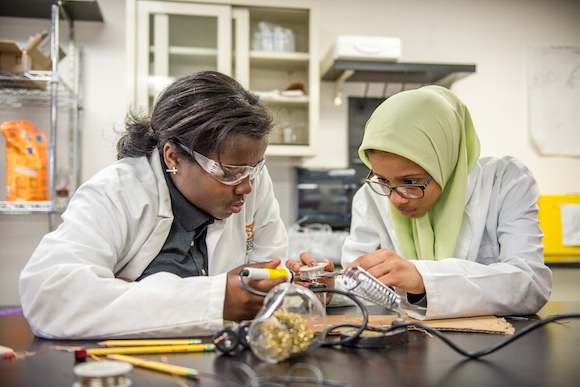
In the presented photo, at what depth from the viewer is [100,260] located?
93 cm

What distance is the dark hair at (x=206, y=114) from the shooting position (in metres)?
1.08

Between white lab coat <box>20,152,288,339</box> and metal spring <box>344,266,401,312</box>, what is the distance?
240mm

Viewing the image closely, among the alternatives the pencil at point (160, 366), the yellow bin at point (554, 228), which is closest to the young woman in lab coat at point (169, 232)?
the pencil at point (160, 366)

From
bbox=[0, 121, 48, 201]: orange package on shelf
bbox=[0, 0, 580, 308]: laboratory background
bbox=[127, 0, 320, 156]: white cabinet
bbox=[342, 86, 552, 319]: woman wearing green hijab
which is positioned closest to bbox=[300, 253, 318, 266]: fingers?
bbox=[342, 86, 552, 319]: woman wearing green hijab

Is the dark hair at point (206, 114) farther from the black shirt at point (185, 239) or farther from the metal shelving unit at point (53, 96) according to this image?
the metal shelving unit at point (53, 96)

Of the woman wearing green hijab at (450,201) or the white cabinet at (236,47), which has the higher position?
the white cabinet at (236,47)

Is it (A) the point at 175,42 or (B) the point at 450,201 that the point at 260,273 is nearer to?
(B) the point at 450,201

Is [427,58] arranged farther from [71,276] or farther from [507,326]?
[71,276]

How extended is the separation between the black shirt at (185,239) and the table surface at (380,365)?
37 cm

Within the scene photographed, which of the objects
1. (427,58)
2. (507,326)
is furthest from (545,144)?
(507,326)

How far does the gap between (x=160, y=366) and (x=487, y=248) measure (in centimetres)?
104

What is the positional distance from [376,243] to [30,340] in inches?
39.0

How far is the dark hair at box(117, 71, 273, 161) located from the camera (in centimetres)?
108

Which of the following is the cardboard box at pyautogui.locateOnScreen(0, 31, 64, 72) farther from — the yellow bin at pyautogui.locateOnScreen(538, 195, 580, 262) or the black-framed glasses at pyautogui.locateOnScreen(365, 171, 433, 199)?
the yellow bin at pyautogui.locateOnScreen(538, 195, 580, 262)
